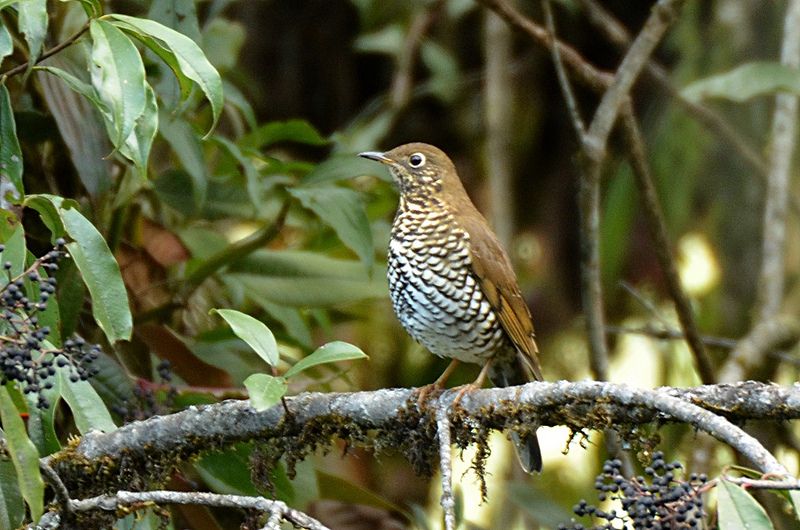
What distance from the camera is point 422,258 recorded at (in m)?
4.11

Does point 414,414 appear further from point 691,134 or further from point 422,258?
point 691,134

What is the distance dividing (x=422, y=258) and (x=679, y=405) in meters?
1.76

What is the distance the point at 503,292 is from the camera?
13.7ft

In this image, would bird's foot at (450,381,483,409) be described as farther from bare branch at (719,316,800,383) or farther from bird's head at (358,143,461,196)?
bare branch at (719,316,800,383)

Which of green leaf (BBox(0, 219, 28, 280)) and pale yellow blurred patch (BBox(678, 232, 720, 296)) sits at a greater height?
pale yellow blurred patch (BBox(678, 232, 720, 296))

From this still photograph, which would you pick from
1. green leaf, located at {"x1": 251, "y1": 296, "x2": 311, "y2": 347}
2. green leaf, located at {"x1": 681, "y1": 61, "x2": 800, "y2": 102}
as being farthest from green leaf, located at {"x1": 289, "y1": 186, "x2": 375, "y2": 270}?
green leaf, located at {"x1": 681, "y1": 61, "x2": 800, "y2": 102}

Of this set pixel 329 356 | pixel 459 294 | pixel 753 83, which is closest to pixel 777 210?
pixel 753 83

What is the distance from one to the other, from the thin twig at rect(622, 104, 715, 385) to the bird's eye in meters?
0.80

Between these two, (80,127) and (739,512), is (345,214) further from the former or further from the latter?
(739,512)

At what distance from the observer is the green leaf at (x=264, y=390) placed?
249 centimetres

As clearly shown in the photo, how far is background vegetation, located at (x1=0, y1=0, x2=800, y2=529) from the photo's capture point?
2881 millimetres

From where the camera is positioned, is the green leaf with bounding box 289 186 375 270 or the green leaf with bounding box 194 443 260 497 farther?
the green leaf with bounding box 289 186 375 270

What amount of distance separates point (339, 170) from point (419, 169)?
31 cm

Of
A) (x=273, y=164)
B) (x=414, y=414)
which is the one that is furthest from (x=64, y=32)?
(x=414, y=414)
